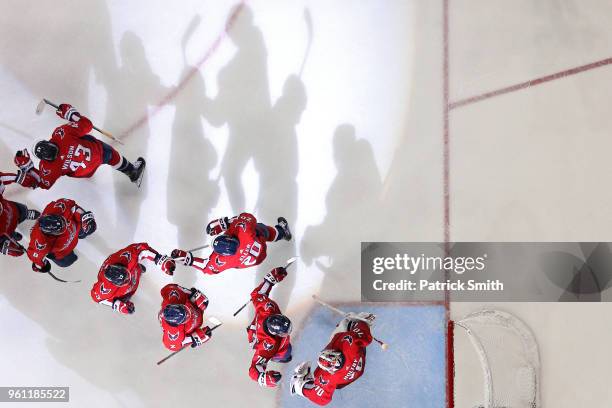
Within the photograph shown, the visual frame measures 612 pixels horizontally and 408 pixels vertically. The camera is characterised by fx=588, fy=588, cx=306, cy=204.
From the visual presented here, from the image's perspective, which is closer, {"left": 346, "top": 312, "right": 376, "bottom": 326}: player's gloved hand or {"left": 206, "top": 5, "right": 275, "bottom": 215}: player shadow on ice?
{"left": 346, "top": 312, "right": 376, "bottom": 326}: player's gloved hand

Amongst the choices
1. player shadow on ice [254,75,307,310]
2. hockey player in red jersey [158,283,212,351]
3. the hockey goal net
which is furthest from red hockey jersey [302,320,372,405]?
hockey player in red jersey [158,283,212,351]

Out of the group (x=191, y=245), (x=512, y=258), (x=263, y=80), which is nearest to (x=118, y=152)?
(x=191, y=245)

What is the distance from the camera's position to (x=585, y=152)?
5.67 metres

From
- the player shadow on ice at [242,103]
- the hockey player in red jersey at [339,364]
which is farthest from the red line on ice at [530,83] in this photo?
the hockey player in red jersey at [339,364]

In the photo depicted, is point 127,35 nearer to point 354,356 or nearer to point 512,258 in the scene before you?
point 354,356

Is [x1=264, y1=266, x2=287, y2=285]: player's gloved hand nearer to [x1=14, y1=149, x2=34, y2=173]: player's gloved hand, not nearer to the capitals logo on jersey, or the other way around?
the capitals logo on jersey

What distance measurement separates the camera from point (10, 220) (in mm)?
5641

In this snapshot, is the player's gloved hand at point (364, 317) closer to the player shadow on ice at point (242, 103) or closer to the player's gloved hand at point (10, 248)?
the player shadow on ice at point (242, 103)

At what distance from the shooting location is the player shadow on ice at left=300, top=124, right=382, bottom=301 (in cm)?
584

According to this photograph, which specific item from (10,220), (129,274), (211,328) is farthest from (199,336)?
(10,220)

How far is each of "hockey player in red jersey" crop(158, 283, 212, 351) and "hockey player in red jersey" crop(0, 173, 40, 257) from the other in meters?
1.61

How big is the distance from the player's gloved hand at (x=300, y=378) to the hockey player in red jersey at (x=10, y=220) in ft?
9.59

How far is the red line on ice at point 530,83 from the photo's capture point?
570 centimetres

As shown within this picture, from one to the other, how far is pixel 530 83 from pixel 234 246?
3302 millimetres
